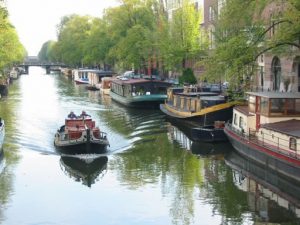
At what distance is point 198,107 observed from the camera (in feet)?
140

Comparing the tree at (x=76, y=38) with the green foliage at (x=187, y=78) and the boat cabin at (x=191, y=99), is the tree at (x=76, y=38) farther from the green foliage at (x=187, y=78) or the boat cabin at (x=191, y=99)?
the boat cabin at (x=191, y=99)

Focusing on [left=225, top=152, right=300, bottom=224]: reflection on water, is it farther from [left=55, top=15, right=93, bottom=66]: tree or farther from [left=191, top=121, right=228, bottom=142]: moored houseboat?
[left=55, top=15, right=93, bottom=66]: tree

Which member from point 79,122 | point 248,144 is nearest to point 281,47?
point 248,144

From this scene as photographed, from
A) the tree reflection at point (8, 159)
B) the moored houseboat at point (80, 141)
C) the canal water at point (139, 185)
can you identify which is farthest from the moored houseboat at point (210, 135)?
the tree reflection at point (8, 159)

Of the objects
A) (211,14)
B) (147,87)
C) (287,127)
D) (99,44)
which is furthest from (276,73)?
(99,44)

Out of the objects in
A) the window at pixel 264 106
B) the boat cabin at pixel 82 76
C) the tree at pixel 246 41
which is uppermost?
the tree at pixel 246 41

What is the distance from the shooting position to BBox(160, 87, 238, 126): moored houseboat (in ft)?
133

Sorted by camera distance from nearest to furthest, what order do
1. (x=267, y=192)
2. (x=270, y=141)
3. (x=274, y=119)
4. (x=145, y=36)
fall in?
(x=267, y=192)
(x=270, y=141)
(x=274, y=119)
(x=145, y=36)

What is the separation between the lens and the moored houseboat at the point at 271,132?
85.9ft

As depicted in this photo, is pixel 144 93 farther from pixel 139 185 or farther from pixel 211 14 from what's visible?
pixel 139 185

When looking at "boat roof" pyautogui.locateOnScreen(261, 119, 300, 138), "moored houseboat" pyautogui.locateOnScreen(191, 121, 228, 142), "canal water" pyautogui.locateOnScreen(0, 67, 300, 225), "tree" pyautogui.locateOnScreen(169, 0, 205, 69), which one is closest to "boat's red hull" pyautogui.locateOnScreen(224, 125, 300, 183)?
"canal water" pyautogui.locateOnScreen(0, 67, 300, 225)

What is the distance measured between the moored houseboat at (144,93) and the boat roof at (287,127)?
27.1m

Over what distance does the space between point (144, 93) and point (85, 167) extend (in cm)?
2866

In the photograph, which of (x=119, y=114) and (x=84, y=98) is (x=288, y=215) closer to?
(x=119, y=114)
